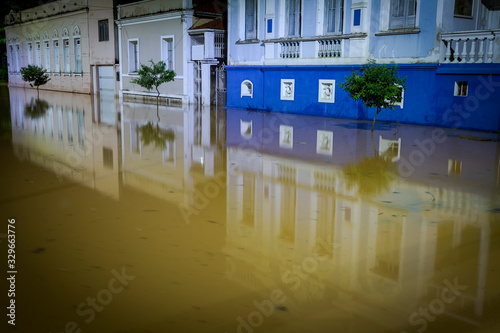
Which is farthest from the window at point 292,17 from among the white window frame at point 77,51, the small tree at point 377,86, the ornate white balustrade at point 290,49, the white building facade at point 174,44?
the white window frame at point 77,51

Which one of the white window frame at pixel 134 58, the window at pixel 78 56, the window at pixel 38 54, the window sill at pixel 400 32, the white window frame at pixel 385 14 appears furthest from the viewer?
the window at pixel 38 54

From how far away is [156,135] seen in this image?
13883 millimetres

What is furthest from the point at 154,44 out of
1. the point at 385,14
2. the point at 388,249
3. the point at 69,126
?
the point at 388,249

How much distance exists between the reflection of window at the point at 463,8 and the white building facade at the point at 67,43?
75.4 ft

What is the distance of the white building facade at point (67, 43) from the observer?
34094mm

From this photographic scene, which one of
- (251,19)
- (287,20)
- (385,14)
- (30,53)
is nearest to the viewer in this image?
(385,14)

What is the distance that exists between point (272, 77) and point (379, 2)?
230 inches

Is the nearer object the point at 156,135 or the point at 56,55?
the point at 156,135

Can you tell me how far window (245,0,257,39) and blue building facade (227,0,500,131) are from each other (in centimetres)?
4

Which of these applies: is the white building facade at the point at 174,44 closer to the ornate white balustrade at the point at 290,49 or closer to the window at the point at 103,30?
the window at the point at 103,30

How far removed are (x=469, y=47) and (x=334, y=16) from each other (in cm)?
534

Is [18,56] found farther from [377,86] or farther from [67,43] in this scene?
[377,86]

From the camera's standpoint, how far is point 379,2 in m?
16.9

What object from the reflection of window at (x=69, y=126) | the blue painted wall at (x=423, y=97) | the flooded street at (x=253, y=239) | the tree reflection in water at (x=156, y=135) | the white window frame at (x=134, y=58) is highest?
the white window frame at (x=134, y=58)
